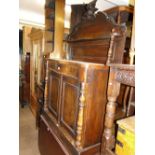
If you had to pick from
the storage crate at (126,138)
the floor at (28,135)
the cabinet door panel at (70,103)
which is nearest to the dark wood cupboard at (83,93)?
the cabinet door panel at (70,103)

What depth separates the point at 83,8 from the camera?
245 centimetres

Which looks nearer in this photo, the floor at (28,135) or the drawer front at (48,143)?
the drawer front at (48,143)

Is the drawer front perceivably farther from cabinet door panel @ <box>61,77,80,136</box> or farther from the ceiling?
the ceiling

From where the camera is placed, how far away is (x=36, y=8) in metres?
3.76

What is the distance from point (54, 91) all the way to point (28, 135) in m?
1.54

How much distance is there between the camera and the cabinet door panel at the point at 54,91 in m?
1.54

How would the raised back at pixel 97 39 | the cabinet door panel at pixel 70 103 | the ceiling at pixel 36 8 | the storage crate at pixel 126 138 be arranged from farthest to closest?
1. the ceiling at pixel 36 8
2. the raised back at pixel 97 39
3. the cabinet door panel at pixel 70 103
4. the storage crate at pixel 126 138

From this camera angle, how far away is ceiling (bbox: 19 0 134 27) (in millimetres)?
2734

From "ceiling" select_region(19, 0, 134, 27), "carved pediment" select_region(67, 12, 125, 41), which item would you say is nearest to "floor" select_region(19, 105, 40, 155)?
"carved pediment" select_region(67, 12, 125, 41)

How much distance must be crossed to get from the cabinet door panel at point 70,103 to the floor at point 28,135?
1.22m

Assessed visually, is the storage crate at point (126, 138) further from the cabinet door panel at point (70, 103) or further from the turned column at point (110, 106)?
the cabinet door panel at point (70, 103)
